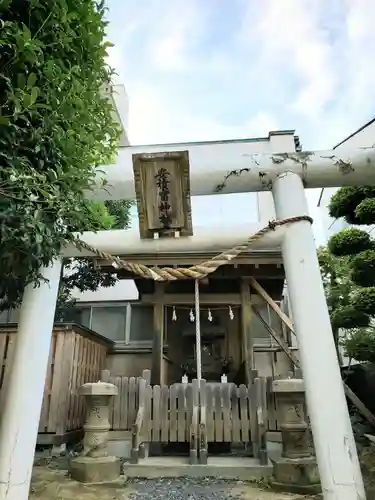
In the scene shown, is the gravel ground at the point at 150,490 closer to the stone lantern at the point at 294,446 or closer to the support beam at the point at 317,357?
the stone lantern at the point at 294,446

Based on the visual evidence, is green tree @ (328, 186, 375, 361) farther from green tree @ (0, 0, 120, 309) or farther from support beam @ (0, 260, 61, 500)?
support beam @ (0, 260, 61, 500)

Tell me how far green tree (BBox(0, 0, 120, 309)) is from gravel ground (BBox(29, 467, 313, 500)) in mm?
2376

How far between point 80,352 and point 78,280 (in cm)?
255

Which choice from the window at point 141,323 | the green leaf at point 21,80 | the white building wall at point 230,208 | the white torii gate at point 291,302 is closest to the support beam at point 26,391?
the white torii gate at point 291,302

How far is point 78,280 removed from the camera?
369 inches

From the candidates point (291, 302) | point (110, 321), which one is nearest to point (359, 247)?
point (291, 302)

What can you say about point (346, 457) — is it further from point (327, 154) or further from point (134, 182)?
point (134, 182)

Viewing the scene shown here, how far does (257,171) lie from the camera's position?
3650 millimetres

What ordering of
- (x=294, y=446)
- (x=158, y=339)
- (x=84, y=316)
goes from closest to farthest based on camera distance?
(x=294, y=446), (x=158, y=339), (x=84, y=316)

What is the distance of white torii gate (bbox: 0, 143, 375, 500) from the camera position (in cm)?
273

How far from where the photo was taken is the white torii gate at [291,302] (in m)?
2.73

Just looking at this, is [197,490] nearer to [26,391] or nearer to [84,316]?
[26,391]

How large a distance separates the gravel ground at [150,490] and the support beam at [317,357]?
1717 millimetres

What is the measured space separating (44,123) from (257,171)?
6.57ft
